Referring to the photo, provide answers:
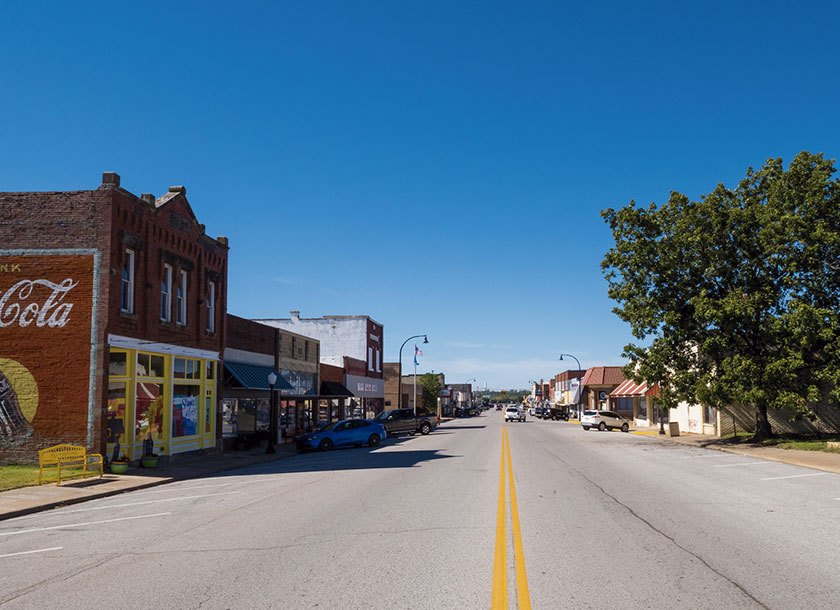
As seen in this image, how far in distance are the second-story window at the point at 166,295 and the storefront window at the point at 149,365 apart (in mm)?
1495

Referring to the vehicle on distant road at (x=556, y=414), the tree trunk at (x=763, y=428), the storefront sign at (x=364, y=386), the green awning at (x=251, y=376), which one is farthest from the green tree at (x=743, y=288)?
the vehicle on distant road at (x=556, y=414)

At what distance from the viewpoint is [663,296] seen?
33125mm

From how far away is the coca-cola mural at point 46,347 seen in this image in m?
20.4

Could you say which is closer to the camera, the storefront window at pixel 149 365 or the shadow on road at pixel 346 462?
the shadow on road at pixel 346 462

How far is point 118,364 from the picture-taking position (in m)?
21.6

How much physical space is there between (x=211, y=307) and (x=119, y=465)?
31.6 feet

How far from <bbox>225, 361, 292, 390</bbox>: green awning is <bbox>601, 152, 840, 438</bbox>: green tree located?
1752 cm

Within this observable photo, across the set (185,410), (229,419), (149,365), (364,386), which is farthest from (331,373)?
(149,365)

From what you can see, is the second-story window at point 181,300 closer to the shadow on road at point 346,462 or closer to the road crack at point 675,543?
the shadow on road at point 346,462

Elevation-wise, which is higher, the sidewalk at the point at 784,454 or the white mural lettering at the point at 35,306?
the white mural lettering at the point at 35,306

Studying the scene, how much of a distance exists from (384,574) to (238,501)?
755cm

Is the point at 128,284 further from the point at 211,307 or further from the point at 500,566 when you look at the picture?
the point at 500,566

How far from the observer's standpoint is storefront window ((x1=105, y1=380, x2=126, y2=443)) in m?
21.1

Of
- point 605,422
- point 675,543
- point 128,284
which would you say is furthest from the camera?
point 605,422
